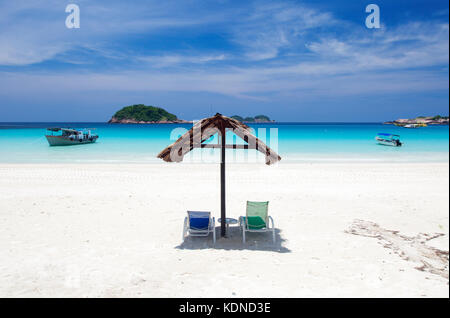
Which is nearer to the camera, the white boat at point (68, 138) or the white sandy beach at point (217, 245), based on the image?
the white sandy beach at point (217, 245)

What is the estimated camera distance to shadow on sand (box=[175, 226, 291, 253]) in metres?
5.88

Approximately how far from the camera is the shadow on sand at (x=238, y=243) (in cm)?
588

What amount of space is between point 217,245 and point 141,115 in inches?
6016

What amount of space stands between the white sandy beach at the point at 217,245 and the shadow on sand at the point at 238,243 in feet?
0.07

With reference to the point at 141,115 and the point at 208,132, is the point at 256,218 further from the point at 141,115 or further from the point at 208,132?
the point at 141,115

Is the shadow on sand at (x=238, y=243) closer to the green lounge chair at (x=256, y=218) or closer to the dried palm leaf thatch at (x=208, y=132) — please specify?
the green lounge chair at (x=256, y=218)

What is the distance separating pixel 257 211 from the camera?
638 centimetres

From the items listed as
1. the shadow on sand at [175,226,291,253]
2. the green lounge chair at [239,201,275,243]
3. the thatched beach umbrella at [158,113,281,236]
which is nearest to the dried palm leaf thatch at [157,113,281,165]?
the thatched beach umbrella at [158,113,281,236]

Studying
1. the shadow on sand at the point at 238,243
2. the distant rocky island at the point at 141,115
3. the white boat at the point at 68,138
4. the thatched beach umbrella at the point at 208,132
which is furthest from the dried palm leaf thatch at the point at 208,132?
the distant rocky island at the point at 141,115

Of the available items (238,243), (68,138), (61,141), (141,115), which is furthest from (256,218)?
(141,115)

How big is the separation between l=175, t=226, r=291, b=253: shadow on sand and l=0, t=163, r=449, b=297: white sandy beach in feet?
0.07

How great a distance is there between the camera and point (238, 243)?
6.11 m

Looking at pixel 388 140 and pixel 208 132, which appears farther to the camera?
pixel 388 140
